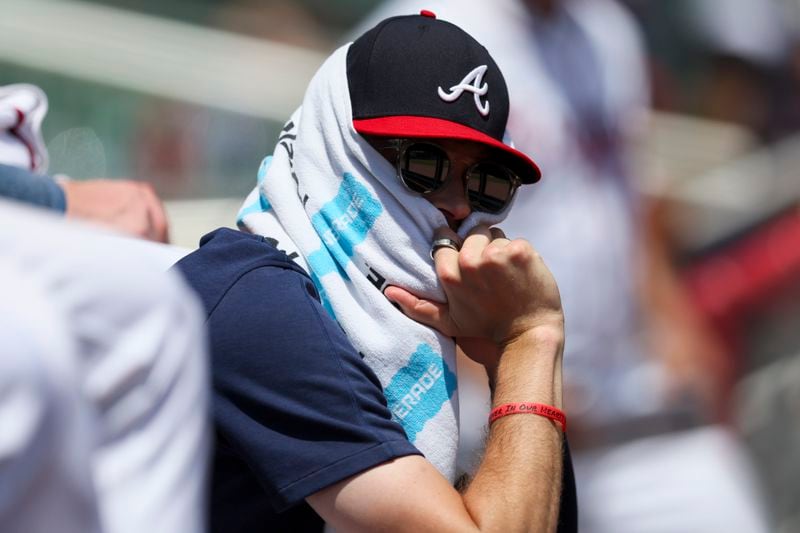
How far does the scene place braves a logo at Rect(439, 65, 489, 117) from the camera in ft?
6.41

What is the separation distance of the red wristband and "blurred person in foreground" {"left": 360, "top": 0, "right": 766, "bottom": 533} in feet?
4.52

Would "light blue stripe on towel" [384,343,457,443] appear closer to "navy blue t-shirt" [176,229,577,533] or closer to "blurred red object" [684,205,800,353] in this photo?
"navy blue t-shirt" [176,229,577,533]

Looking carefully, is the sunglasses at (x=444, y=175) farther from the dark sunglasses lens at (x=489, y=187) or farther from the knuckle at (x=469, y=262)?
the knuckle at (x=469, y=262)

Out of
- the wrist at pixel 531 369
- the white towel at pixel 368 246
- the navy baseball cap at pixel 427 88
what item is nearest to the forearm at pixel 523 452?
the wrist at pixel 531 369

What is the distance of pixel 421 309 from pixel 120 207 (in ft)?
2.16

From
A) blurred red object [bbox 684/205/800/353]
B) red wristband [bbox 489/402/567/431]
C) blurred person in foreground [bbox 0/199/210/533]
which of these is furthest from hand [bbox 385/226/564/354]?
blurred red object [bbox 684/205/800/353]

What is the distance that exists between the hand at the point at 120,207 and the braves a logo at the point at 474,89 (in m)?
0.63

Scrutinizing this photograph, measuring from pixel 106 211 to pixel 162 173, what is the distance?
2.31 meters

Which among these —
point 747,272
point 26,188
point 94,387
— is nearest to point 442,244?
point 26,188

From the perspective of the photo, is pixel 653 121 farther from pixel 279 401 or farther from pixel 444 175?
pixel 279 401

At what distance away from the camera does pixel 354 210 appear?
6.35 ft

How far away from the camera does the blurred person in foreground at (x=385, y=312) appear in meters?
1.65

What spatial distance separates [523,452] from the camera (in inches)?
69.6

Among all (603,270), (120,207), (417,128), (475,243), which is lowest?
(120,207)
